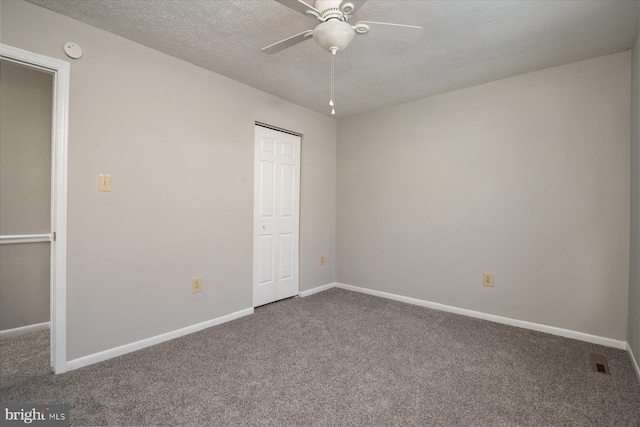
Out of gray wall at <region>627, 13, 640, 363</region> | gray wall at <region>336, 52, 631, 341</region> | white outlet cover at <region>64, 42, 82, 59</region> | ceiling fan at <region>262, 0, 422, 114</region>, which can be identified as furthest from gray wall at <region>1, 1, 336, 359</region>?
gray wall at <region>627, 13, 640, 363</region>

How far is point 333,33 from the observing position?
1565 mm

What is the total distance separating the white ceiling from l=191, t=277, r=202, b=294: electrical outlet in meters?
1.89

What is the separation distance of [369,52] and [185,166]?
5.84ft

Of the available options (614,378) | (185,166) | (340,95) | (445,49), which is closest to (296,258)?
(185,166)

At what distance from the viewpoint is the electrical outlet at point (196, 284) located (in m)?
2.70

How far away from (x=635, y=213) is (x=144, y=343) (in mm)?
3717

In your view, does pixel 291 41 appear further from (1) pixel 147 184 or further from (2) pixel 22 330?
(2) pixel 22 330

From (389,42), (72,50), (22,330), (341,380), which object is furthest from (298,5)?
(22,330)

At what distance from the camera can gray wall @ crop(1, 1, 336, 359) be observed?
205 cm

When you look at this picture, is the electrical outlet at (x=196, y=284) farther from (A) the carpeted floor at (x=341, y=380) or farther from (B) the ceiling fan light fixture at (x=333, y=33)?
(B) the ceiling fan light fixture at (x=333, y=33)

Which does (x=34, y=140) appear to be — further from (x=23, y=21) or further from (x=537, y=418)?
(x=537, y=418)

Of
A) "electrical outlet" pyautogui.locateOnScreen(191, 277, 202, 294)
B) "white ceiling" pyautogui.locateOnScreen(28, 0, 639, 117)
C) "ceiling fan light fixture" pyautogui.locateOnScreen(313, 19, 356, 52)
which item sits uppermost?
"white ceiling" pyautogui.locateOnScreen(28, 0, 639, 117)

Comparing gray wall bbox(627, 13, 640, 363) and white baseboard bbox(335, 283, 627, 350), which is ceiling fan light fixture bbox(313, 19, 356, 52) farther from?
white baseboard bbox(335, 283, 627, 350)

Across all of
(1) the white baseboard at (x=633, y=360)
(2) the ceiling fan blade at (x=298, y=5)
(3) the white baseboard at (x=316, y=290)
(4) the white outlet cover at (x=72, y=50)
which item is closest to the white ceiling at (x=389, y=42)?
(4) the white outlet cover at (x=72, y=50)
